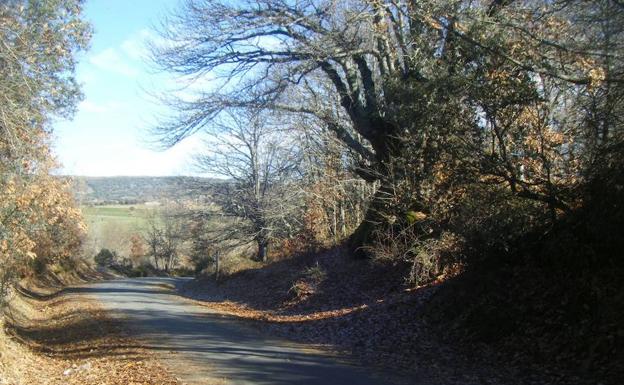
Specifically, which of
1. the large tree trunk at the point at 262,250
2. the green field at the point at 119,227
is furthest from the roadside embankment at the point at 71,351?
the green field at the point at 119,227

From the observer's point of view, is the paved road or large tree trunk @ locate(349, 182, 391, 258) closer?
the paved road

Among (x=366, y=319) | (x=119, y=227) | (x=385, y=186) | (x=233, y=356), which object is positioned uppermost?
(x=119, y=227)

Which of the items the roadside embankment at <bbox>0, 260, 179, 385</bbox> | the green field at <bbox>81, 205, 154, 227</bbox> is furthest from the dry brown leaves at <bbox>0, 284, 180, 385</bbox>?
the green field at <bbox>81, 205, 154, 227</bbox>

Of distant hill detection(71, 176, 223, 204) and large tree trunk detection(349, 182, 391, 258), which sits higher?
distant hill detection(71, 176, 223, 204)

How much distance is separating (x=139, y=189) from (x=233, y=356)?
284 feet

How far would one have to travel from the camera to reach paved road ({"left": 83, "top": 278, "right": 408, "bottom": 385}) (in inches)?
348

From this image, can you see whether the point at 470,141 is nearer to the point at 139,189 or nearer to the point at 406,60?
the point at 406,60

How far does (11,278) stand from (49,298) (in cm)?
1420

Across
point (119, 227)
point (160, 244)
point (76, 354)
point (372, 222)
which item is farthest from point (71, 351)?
point (119, 227)

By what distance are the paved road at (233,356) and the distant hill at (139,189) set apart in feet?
63.8

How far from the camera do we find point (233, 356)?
10.8 meters

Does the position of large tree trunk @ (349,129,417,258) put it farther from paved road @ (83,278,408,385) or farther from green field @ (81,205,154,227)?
green field @ (81,205,154,227)

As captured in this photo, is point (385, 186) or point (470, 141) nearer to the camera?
point (470, 141)

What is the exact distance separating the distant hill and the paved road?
63.8 feet
